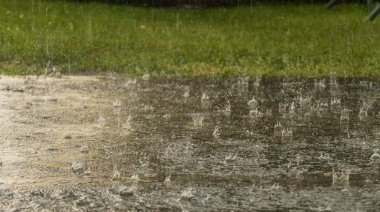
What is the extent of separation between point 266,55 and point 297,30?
10.7 ft

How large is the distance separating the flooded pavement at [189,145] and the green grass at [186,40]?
1257mm

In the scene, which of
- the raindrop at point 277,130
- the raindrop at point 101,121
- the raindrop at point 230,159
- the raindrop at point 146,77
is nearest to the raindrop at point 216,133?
the raindrop at point 277,130

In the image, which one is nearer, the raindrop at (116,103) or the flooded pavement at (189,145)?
the flooded pavement at (189,145)

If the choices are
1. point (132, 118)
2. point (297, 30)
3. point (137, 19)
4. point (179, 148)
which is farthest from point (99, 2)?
point (179, 148)

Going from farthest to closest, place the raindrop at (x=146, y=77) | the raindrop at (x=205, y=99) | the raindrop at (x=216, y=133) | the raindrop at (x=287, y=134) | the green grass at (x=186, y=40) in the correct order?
the green grass at (x=186, y=40), the raindrop at (x=146, y=77), the raindrop at (x=205, y=99), the raindrop at (x=216, y=133), the raindrop at (x=287, y=134)

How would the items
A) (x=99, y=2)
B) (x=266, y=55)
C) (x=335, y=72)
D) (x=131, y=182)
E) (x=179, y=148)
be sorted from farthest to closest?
(x=99, y=2), (x=266, y=55), (x=335, y=72), (x=179, y=148), (x=131, y=182)

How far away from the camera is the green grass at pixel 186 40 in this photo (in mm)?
12547

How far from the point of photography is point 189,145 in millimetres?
7230

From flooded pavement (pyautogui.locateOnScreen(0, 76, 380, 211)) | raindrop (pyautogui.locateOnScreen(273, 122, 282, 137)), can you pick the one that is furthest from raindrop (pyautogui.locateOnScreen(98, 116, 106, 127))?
raindrop (pyautogui.locateOnScreen(273, 122, 282, 137))

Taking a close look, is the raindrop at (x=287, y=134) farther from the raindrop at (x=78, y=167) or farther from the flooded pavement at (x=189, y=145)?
the raindrop at (x=78, y=167)

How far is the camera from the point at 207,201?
5.40 metres

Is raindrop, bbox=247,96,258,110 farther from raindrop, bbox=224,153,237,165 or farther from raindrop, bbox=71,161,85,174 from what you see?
raindrop, bbox=71,161,85,174

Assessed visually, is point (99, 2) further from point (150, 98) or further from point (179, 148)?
point (179, 148)

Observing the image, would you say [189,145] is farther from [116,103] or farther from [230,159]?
[116,103]
